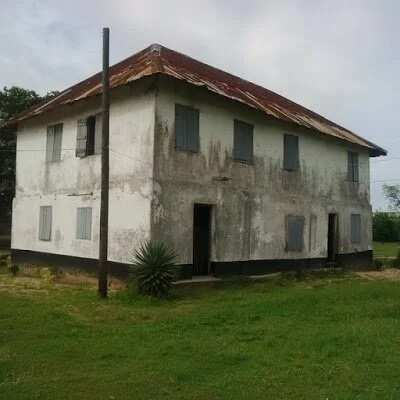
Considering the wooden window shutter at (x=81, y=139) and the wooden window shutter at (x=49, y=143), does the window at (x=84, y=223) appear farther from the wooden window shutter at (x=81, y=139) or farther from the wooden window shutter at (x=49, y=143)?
the wooden window shutter at (x=49, y=143)

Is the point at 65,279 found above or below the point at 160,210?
below

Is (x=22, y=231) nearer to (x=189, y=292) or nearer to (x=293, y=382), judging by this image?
(x=189, y=292)

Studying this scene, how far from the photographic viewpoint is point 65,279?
1549cm

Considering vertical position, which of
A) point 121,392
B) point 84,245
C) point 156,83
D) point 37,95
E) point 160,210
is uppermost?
point 37,95

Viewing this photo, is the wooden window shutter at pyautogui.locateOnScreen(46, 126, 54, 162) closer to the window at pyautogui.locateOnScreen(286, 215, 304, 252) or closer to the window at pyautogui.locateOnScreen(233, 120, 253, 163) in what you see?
the window at pyautogui.locateOnScreen(233, 120, 253, 163)

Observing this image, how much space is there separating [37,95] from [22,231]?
603 inches

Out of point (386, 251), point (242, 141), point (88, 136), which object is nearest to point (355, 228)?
point (242, 141)

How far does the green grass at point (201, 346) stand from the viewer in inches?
219

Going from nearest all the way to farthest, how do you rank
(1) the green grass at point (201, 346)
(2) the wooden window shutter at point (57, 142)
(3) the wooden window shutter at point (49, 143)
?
1. (1) the green grass at point (201, 346)
2. (2) the wooden window shutter at point (57, 142)
3. (3) the wooden window shutter at point (49, 143)

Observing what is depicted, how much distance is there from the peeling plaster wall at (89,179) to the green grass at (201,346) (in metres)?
2.52

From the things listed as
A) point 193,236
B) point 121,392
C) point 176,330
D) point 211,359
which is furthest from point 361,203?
point 121,392

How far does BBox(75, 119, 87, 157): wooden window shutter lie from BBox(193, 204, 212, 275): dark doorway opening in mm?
4037

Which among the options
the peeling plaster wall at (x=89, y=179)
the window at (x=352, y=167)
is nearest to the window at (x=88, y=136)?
the peeling plaster wall at (x=89, y=179)

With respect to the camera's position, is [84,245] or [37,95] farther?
[37,95]
